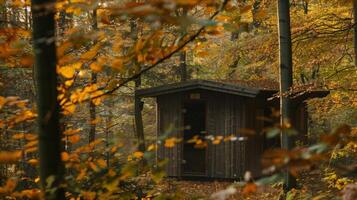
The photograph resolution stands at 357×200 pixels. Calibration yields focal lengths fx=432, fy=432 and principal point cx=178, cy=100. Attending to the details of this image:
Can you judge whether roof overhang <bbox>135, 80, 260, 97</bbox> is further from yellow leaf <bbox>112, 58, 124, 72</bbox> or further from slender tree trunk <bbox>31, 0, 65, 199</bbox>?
slender tree trunk <bbox>31, 0, 65, 199</bbox>

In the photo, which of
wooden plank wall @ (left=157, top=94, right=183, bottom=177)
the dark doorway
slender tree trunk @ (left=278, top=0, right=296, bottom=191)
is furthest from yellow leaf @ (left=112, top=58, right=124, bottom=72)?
the dark doorway

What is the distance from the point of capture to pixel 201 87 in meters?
15.0

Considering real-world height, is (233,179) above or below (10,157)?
below

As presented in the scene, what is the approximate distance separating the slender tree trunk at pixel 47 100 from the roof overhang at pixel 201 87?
12572mm

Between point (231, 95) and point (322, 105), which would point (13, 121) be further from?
point (231, 95)

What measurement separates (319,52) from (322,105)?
175 cm

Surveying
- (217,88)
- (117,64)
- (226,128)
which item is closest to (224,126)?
(226,128)

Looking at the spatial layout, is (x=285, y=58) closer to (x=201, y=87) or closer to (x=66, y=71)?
(x=201, y=87)

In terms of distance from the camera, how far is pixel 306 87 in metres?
9.16

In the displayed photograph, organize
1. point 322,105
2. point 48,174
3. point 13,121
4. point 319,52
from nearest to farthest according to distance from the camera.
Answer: point 48,174 < point 13,121 < point 322,105 < point 319,52

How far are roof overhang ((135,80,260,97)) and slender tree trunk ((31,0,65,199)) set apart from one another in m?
12.6

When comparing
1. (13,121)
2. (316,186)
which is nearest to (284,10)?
(316,186)

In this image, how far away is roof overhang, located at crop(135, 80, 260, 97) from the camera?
47.4ft

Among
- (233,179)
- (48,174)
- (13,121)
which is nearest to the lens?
(48,174)
